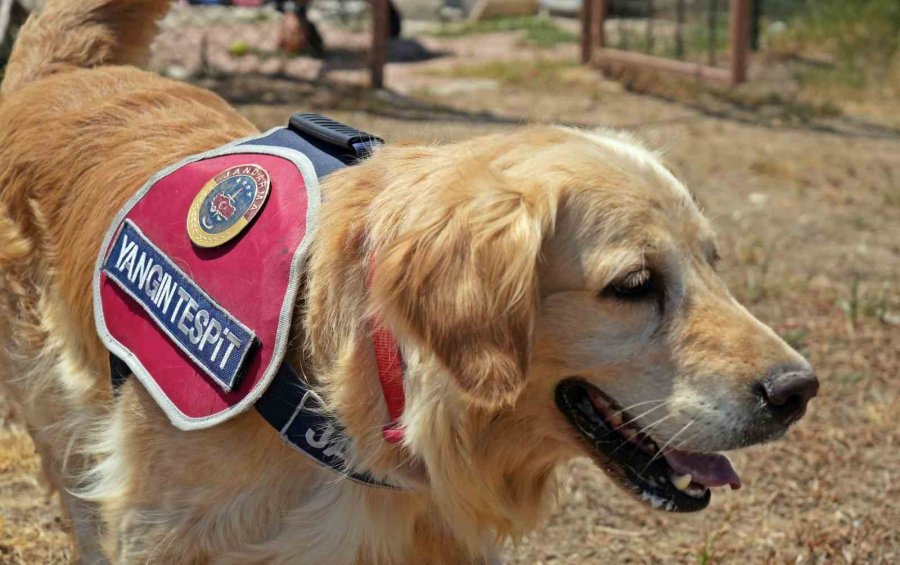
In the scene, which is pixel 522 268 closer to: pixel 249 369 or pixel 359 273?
pixel 359 273

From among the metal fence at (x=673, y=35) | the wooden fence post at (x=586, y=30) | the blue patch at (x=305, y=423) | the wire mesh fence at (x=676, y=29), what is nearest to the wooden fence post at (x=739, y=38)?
the metal fence at (x=673, y=35)

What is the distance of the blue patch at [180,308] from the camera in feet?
8.00

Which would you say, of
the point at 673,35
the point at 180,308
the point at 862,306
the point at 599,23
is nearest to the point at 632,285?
the point at 180,308

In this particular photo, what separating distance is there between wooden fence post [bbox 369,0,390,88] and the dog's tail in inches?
230

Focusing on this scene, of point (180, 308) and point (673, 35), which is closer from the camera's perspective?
point (180, 308)

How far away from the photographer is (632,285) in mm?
2314

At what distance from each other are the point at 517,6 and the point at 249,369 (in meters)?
15.5

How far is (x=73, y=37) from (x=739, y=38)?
718cm

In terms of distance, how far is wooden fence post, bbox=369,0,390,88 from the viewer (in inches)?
373

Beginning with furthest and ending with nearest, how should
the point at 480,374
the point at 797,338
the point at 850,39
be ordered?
the point at 850,39, the point at 797,338, the point at 480,374

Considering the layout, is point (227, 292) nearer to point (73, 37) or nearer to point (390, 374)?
point (390, 374)

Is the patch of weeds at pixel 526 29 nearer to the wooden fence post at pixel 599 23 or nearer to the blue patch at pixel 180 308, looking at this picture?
the wooden fence post at pixel 599 23

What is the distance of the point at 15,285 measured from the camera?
3.19m

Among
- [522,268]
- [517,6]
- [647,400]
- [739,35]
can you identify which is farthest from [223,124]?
[517,6]
